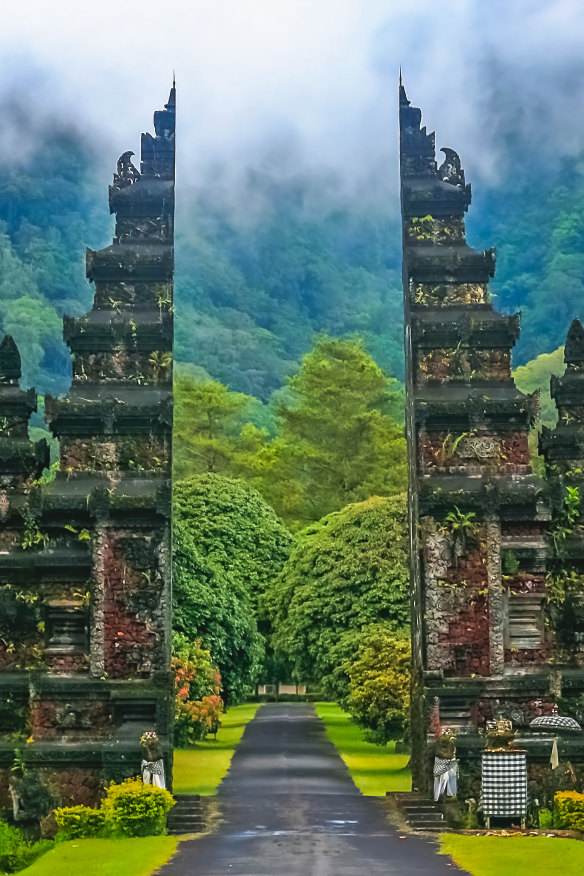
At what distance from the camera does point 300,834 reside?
18609 millimetres

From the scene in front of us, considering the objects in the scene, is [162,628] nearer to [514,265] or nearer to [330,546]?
[330,546]

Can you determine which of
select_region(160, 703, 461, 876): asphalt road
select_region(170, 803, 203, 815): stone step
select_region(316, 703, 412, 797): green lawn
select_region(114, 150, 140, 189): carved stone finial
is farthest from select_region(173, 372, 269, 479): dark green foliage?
select_region(170, 803, 203, 815): stone step

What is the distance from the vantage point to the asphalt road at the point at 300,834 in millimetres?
15758

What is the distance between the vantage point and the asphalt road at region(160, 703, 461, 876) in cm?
1576

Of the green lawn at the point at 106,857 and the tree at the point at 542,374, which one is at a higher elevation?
the tree at the point at 542,374

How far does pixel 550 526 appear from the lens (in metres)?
23.0

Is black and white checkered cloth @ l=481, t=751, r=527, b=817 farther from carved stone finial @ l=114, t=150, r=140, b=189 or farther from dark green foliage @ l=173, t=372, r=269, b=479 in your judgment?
dark green foliage @ l=173, t=372, r=269, b=479

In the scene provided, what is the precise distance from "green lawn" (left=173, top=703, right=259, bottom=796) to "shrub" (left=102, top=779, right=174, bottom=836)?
18.3ft

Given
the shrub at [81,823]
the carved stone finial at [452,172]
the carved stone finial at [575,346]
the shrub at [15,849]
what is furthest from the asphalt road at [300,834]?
the carved stone finial at [452,172]

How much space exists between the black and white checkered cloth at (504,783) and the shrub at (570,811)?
628mm

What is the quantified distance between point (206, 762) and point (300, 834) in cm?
1287

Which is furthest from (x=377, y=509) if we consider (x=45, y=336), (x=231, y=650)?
(x=45, y=336)

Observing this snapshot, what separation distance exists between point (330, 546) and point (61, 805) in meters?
15.8

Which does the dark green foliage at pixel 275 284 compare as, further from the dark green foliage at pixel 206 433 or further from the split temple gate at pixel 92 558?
the split temple gate at pixel 92 558
